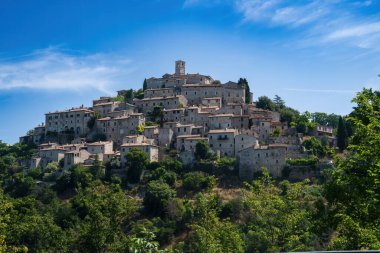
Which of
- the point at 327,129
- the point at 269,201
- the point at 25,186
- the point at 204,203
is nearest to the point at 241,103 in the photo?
the point at 327,129

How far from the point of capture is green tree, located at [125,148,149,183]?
7256cm

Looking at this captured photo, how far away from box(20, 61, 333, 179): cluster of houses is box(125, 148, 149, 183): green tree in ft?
9.50

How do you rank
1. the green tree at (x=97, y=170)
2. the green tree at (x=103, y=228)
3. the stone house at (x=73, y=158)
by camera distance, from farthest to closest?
the stone house at (x=73, y=158) → the green tree at (x=97, y=170) → the green tree at (x=103, y=228)

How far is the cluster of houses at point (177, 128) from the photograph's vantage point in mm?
74500

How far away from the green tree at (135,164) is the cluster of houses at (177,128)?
9.50ft

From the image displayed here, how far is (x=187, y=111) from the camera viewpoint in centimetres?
8575

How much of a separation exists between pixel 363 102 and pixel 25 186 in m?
65.8

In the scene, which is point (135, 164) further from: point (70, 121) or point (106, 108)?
point (70, 121)

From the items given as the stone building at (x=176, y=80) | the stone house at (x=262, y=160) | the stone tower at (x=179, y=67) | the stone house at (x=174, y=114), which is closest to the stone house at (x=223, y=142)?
the stone house at (x=262, y=160)

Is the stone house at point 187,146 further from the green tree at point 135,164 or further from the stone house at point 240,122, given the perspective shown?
the stone house at point 240,122

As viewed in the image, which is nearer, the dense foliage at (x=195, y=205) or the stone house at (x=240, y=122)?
the dense foliage at (x=195, y=205)

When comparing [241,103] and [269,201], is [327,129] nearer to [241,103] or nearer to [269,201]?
[241,103]

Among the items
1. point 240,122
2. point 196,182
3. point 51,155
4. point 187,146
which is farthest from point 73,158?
point 240,122

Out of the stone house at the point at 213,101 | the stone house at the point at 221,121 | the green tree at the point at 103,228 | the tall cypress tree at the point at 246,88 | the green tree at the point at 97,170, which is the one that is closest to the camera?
the green tree at the point at 103,228
